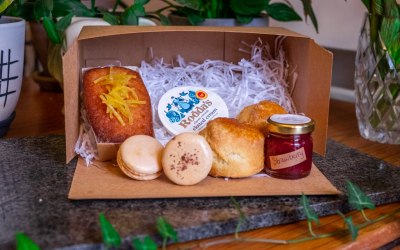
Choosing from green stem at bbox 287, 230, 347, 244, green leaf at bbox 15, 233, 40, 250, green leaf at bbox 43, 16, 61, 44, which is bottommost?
green stem at bbox 287, 230, 347, 244

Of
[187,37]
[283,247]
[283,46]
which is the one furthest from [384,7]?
[283,247]

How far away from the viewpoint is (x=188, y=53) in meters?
1.07

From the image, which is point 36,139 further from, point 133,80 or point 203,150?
point 203,150

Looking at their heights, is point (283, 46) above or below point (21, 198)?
above

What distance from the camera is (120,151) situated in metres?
0.75

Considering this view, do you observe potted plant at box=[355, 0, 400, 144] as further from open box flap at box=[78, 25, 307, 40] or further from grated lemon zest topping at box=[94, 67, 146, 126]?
grated lemon zest topping at box=[94, 67, 146, 126]

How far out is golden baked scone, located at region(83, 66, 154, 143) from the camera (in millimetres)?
827

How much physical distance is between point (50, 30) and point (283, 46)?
48 centimetres

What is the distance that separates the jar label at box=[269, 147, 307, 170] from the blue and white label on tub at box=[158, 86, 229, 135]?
7.1 inches

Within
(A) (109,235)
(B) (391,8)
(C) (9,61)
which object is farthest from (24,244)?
(B) (391,8)

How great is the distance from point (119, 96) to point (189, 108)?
0.43 feet

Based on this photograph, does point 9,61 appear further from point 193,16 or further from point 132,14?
point 193,16

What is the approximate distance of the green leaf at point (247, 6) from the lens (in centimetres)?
118

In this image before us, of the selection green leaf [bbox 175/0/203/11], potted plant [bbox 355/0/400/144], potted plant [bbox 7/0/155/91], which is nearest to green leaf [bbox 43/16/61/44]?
potted plant [bbox 7/0/155/91]
